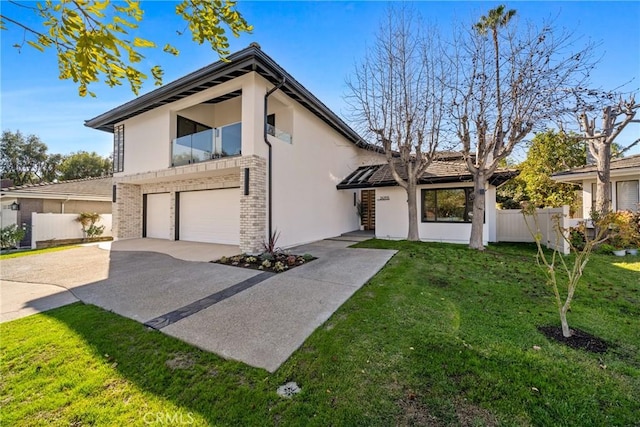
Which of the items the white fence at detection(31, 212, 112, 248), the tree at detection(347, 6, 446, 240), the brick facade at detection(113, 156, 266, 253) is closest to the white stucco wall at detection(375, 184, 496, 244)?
the tree at detection(347, 6, 446, 240)

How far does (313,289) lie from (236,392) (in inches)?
115

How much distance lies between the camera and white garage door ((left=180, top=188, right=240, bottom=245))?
35.5 feet

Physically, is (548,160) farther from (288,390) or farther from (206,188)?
(288,390)

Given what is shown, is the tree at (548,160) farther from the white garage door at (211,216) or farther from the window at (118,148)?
the window at (118,148)

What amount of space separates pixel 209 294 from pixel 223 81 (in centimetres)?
759

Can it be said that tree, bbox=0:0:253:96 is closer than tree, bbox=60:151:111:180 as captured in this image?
Yes

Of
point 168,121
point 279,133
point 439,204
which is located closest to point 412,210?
point 439,204

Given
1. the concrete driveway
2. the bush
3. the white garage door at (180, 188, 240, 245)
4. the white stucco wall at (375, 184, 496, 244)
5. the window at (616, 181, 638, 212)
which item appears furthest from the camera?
the bush

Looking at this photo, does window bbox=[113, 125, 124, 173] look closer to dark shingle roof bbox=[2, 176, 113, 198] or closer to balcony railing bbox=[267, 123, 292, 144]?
dark shingle roof bbox=[2, 176, 113, 198]

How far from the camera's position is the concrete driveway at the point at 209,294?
365 centimetres

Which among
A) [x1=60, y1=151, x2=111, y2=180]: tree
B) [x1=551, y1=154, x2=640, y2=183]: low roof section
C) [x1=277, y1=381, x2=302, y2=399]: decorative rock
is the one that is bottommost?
[x1=277, y1=381, x2=302, y2=399]: decorative rock

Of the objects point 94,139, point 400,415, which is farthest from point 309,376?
point 94,139

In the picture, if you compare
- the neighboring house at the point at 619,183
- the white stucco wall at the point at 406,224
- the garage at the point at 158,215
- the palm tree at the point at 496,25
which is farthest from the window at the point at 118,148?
the neighboring house at the point at 619,183

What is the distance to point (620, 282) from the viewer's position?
6.19m
